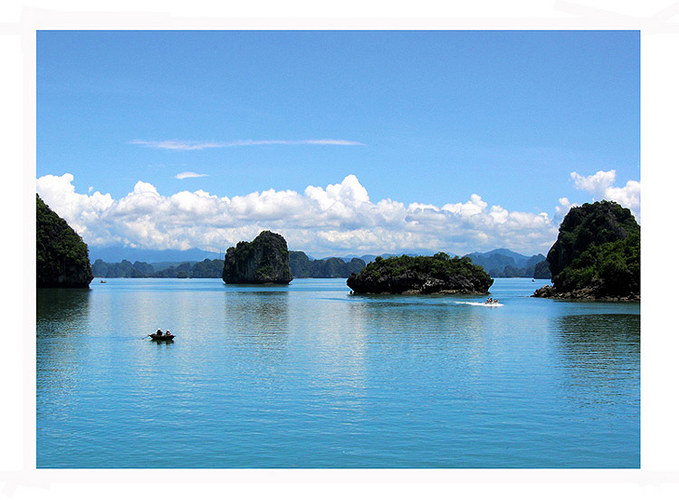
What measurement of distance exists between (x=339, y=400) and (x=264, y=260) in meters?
158

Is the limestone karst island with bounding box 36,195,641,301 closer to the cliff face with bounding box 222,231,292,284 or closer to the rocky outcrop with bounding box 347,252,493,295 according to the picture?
the rocky outcrop with bounding box 347,252,493,295

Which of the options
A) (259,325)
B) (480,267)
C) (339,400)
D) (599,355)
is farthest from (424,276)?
(339,400)

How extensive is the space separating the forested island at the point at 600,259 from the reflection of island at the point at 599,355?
24.6 metres

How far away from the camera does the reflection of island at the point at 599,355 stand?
1984 centimetres

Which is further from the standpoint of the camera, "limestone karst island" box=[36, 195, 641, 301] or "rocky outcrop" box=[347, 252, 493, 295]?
"rocky outcrop" box=[347, 252, 493, 295]

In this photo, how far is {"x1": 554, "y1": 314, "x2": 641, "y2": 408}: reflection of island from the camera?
19.8 m

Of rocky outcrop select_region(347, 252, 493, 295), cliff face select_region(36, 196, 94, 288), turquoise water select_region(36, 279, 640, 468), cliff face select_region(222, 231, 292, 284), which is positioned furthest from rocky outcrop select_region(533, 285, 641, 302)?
cliff face select_region(222, 231, 292, 284)

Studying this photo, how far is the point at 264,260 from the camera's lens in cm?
17438

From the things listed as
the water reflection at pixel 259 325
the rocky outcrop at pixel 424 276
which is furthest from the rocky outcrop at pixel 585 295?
the water reflection at pixel 259 325

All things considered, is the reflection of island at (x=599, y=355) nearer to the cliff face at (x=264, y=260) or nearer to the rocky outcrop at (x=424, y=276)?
the rocky outcrop at (x=424, y=276)

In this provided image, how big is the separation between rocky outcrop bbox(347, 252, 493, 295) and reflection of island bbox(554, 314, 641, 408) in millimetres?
47035

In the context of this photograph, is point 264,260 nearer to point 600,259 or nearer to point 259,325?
point 600,259
